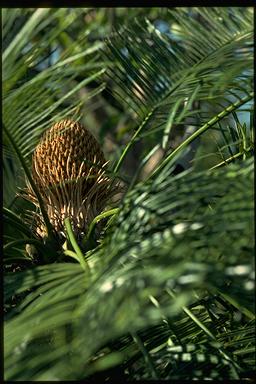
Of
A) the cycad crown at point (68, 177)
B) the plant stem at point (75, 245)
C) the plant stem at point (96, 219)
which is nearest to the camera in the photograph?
the plant stem at point (75, 245)

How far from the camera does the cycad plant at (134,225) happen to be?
1.01 meters

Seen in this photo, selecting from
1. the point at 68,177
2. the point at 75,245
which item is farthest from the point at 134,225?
the point at 68,177

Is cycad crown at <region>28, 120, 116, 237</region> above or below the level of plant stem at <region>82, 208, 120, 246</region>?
above

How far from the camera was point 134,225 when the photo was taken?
1164 millimetres

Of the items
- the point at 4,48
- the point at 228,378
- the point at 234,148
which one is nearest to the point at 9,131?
the point at 4,48

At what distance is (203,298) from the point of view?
1.49 metres

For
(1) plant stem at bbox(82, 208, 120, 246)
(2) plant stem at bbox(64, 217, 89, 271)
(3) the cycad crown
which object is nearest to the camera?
(2) plant stem at bbox(64, 217, 89, 271)

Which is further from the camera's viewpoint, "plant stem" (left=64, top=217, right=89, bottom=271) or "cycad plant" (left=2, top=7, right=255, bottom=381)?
"plant stem" (left=64, top=217, right=89, bottom=271)

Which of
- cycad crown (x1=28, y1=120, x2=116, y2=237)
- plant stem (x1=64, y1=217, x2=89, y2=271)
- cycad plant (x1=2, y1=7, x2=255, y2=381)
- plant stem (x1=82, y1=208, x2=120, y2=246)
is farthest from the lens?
cycad crown (x1=28, y1=120, x2=116, y2=237)

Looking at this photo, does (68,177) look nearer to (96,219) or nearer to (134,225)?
(96,219)

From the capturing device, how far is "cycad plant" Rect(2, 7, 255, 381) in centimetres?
101

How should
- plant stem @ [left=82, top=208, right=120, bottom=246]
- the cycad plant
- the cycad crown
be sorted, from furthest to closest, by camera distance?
the cycad crown → plant stem @ [left=82, top=208, right=120, bottom=246] → the cycad plant

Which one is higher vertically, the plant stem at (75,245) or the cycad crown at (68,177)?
the cycad crown at (68,177)
